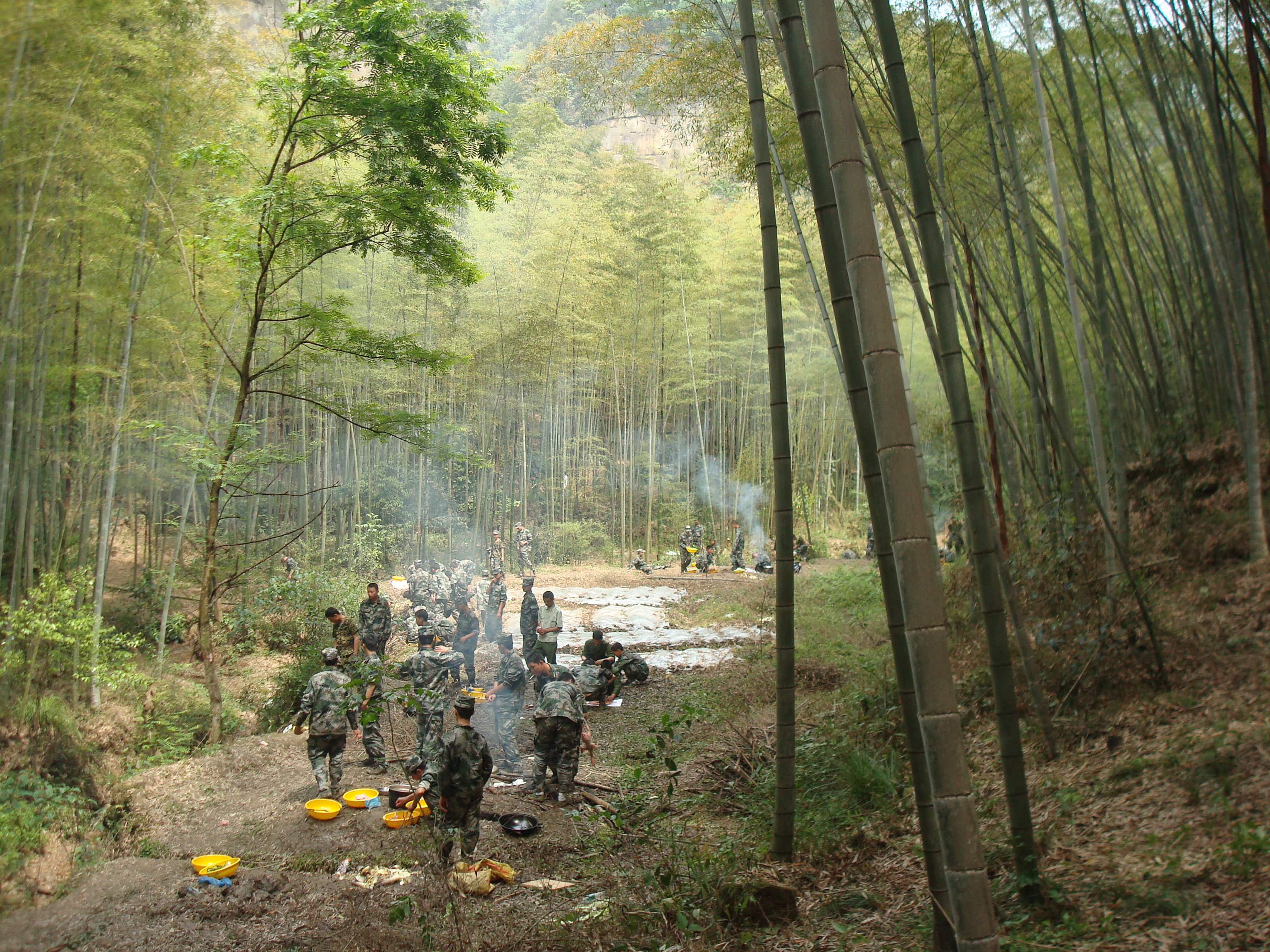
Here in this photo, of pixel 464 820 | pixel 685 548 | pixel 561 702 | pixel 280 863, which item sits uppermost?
pixel 685 548

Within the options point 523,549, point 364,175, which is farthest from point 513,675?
point 523,549

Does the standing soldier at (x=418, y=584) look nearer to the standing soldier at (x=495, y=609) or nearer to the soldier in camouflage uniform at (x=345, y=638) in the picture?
the standing soldier at (x=495, y=609)

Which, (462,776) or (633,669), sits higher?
(462,776)

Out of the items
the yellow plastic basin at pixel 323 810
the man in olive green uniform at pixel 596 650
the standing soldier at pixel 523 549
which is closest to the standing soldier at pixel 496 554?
the standing soldier at pixel 523 549

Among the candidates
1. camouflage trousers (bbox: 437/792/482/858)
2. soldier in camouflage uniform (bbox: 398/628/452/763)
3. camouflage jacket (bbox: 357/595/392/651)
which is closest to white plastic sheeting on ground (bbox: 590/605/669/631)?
camouflage jacket (bbox: 357/595/392/651)

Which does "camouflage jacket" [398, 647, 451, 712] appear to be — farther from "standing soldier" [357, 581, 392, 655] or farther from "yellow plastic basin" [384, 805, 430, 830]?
"standing soldier" [357, 581, 392, 655]

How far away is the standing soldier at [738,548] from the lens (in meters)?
14.2

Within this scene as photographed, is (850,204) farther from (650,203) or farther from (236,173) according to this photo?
(650,203)

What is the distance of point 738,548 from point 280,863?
1157cm

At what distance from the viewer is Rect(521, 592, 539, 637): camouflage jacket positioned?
7.09 meters

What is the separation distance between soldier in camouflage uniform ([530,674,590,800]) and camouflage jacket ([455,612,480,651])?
96.2 inches

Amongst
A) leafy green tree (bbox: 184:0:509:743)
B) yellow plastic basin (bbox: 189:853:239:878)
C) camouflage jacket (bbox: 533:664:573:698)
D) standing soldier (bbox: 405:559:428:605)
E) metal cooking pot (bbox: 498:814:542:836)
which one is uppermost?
leafy green tree (bbox: 184:0:509:743)

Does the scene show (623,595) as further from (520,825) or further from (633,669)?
(520,825)

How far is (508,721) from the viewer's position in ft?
18.3
